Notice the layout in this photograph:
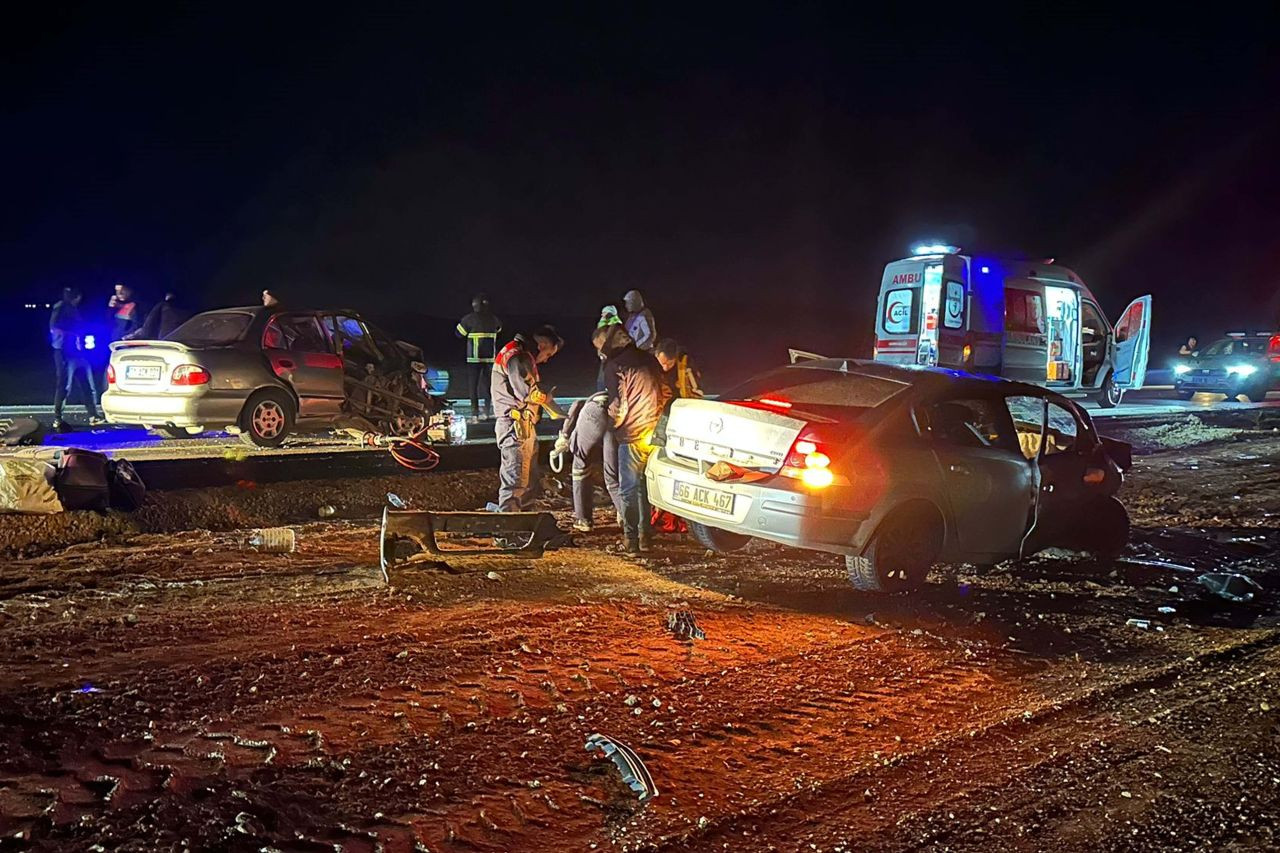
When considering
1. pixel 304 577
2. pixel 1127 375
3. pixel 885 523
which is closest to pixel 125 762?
pixel 304 577

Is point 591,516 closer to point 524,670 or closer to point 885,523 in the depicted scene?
point 885,523

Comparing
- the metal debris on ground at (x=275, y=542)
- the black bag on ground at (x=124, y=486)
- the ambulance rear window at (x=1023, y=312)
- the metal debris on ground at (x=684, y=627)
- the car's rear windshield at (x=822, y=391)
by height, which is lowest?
the metal debris on ground at (x=684, y=627)

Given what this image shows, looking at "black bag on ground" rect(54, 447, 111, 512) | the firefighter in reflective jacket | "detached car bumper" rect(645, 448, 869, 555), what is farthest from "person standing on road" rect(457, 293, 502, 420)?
"detached car bumper" rect(645, 448, 869, 555)

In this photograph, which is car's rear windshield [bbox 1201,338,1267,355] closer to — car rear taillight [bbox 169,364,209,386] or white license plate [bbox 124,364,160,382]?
car rear taillight [bbox 169,364,209,386]

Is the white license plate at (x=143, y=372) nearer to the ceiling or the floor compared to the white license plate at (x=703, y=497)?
nearer to the ceiling

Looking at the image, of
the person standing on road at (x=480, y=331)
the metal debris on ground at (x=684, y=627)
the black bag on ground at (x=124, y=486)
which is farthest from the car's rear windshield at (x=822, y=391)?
the person standing on road at (x=480, y=331)

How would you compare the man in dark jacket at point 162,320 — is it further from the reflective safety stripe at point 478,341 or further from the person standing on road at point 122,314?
the reflective safety stripe at point 478,341

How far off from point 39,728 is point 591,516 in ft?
16.6

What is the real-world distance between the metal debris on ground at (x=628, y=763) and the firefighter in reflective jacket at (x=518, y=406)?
439 cm

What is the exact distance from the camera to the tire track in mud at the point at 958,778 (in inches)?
142

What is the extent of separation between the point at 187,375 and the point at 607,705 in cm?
780

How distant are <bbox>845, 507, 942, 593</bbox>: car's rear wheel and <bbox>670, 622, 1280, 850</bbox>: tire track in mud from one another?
1.63 m

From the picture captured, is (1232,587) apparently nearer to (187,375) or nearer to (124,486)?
(124,486)

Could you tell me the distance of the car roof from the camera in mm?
7020
